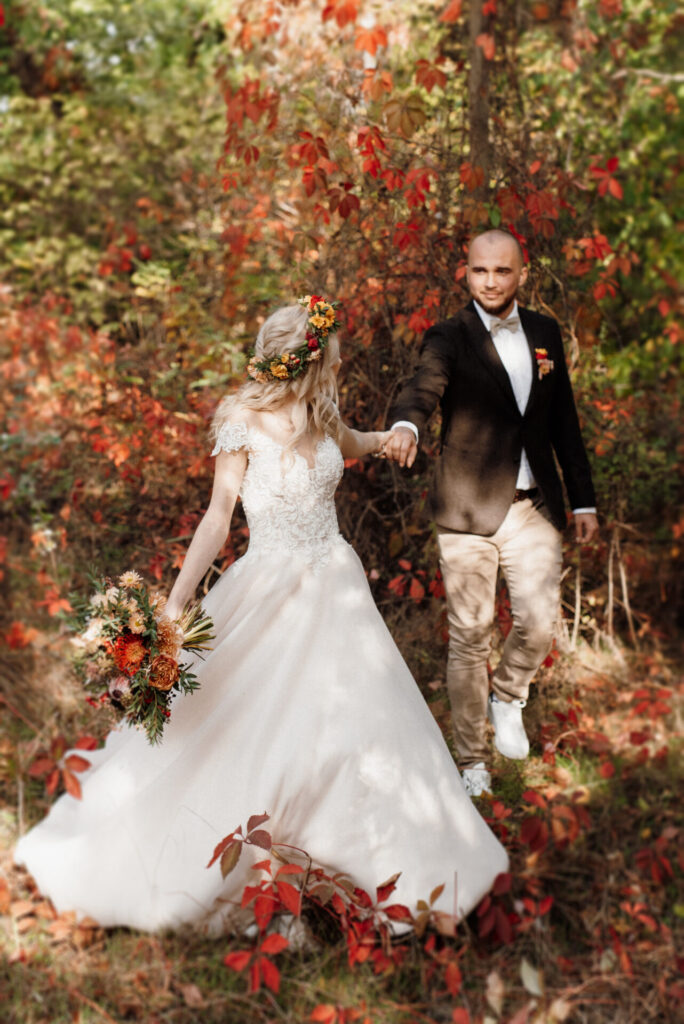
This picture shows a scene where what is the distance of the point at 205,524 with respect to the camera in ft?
10.3

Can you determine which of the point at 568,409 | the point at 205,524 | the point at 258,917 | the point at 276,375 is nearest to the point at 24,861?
the point at 258,917

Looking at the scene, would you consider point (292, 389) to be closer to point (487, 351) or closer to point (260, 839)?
point (487, 351)

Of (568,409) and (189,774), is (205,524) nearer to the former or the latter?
(189,774)

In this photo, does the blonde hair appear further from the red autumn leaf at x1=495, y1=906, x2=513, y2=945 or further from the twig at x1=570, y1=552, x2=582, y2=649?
the twig at x1=570, y1=552, x2=582, y2=649

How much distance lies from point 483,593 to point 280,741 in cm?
120

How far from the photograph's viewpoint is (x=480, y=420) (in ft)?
12.2

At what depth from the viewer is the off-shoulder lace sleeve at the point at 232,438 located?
3.17 meters

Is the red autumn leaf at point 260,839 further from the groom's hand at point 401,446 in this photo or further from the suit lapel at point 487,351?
the suit lapel at point 487,351

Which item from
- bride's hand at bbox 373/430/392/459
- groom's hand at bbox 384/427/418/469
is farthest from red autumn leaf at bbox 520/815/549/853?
bride's hand at bbox 373/430/392/459

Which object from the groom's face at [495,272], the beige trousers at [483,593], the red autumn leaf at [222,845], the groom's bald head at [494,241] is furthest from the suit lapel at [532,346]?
the red autumn leaf at [222,845]

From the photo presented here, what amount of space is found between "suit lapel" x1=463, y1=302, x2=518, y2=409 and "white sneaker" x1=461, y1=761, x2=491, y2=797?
1.56 metres

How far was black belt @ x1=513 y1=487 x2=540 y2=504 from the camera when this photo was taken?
12.4ft

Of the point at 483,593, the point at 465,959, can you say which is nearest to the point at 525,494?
the point at 483,593

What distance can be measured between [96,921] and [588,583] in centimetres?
346
